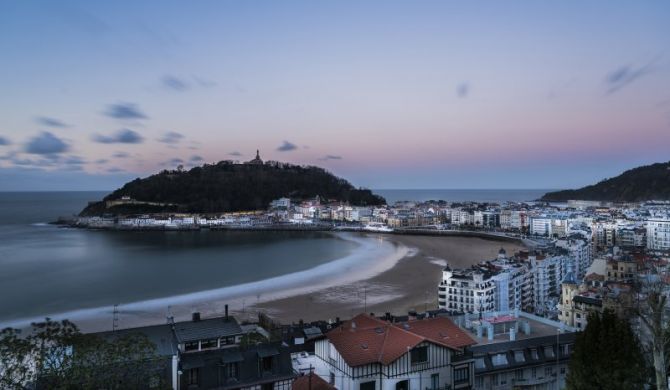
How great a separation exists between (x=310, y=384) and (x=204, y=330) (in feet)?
7.21

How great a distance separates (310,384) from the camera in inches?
285

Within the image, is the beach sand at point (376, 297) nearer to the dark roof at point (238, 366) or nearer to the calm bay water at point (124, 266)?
the calm bay water at point (124, 266)

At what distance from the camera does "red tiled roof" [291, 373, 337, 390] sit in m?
7.35

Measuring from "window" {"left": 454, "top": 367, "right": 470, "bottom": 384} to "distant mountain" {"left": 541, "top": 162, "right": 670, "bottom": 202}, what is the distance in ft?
368

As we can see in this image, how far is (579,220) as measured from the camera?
164 ft

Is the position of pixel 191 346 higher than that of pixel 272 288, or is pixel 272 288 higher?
pixel 191 346

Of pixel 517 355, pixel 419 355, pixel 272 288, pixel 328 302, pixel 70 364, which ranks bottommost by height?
pixel 328 302

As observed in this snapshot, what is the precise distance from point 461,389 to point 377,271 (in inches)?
840

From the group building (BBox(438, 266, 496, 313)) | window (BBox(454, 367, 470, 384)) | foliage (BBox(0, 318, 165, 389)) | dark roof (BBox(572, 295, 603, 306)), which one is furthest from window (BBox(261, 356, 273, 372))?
building (BBox(438, 266, 496, 313))

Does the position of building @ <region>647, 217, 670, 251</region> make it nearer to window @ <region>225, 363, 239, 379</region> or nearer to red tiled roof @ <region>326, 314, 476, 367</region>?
red tiled roof @ <region>326, 314, 476, 367</region>

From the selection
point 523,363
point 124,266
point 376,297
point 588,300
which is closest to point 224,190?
point 124,266

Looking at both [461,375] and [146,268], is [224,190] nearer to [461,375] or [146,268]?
[146,268]

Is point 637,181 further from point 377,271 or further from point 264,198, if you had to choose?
point 377,271

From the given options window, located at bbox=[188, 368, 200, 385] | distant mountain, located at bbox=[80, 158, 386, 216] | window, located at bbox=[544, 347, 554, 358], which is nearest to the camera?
window, located at bbox=[188, 368, 200, 385]
